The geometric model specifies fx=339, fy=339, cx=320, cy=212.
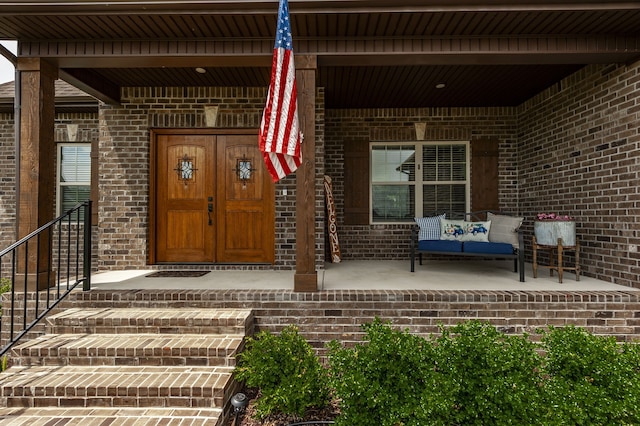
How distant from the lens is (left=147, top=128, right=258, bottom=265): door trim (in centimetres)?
489

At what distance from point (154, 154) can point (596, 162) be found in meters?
5.75

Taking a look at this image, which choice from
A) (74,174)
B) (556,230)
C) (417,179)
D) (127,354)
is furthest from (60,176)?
(556,230)

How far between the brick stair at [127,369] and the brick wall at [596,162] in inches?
157

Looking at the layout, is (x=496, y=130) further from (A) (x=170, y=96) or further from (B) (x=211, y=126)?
(A) (x=170, y=96)

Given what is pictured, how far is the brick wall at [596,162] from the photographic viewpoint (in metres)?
3.54

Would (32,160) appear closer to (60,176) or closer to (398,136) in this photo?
(60,176)

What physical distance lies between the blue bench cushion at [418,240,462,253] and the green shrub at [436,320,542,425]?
228 cm

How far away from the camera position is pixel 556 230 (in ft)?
13.2

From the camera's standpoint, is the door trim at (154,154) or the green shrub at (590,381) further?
the door trim at (154,154)

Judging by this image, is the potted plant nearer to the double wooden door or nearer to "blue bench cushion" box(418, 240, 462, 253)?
"blue bench cushion" box(418, 240, 462, 253)

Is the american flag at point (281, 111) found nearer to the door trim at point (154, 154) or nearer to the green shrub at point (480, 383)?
the green shrub at point (480, 383)

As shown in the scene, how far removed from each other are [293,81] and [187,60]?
1.31m

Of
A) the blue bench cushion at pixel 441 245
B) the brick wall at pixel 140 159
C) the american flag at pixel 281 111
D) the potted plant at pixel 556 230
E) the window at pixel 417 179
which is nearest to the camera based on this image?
the american flag at pixel 281 111

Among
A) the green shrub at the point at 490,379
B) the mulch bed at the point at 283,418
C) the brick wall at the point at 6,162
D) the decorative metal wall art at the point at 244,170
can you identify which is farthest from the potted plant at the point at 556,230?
the brick wall at the point at 6,162
